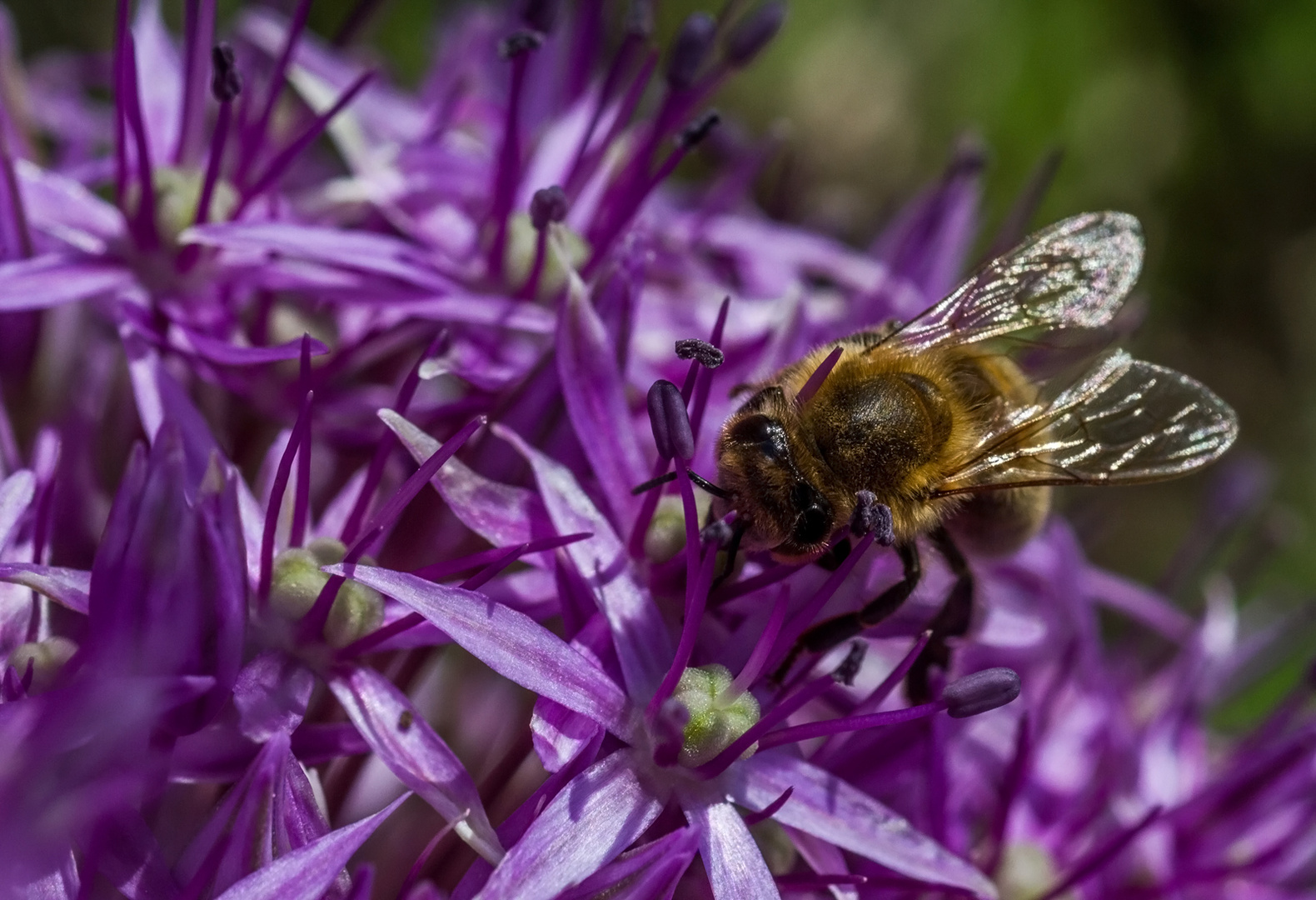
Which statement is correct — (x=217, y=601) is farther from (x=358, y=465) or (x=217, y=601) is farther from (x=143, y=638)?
(x=358, y=465)

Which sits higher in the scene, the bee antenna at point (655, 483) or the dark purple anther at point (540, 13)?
the dark purple anther at point (540, 13)

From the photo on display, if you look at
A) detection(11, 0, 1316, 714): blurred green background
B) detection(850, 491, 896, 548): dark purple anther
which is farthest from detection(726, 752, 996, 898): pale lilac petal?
detection(11, 0, 1316, 714): blurred green background

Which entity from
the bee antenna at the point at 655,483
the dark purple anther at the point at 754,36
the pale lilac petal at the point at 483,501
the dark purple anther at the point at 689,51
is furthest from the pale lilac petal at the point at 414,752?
the dark purple anther at the point at 754,36

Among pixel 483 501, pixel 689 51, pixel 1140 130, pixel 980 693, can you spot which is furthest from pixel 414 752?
pixel 1140 130

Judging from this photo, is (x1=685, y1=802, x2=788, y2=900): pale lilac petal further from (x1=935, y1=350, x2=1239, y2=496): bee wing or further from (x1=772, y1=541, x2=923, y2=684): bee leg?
(x1=935, y1=350, x2=1239, y2=496): bee wing

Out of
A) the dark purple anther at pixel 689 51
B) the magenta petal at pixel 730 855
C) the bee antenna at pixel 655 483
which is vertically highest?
the dark purple anther at pixel 689 51

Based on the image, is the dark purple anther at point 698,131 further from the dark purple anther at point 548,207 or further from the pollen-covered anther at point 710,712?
the pollen-covered anther at point 710,712
